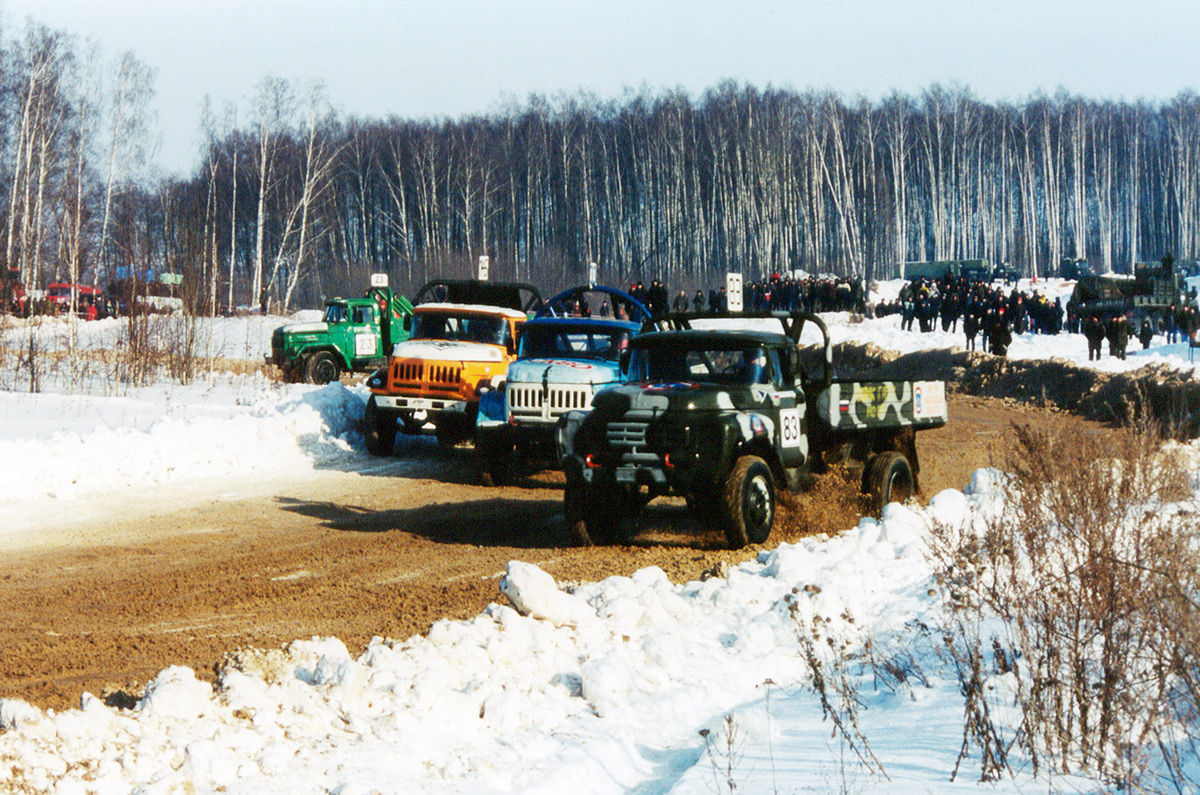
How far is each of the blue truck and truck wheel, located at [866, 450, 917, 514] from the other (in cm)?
309

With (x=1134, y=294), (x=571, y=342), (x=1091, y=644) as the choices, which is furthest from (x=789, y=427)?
(x=1134, y=294)

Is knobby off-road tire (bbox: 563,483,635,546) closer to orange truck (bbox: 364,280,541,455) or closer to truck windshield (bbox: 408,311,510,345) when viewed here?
orange truck (bbox: 364,280,541,455)

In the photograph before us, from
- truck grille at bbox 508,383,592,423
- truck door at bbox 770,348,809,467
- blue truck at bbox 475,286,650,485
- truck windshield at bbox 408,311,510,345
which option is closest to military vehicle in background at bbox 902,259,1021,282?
truck windshield at bbox 408,311,510,345

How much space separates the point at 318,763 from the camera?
4.88 m

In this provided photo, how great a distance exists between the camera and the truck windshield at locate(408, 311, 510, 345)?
16.5m

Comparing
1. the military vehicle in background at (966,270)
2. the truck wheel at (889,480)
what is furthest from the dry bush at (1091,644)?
the military vehicle in background at (966,270)

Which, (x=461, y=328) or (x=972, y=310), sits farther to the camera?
(x=972, y=310)

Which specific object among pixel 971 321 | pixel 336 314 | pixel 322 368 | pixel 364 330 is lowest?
pixel 322 368

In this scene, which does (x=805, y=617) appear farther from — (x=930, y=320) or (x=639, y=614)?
(x=930, y=320)

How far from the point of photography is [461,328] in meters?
16.6

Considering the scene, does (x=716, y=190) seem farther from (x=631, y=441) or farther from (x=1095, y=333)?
(x=631, y=441)

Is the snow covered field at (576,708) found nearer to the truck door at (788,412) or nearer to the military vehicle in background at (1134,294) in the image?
the truck door at (788,412)

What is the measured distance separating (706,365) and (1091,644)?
16.6ft

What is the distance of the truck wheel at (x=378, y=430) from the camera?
16266mm
